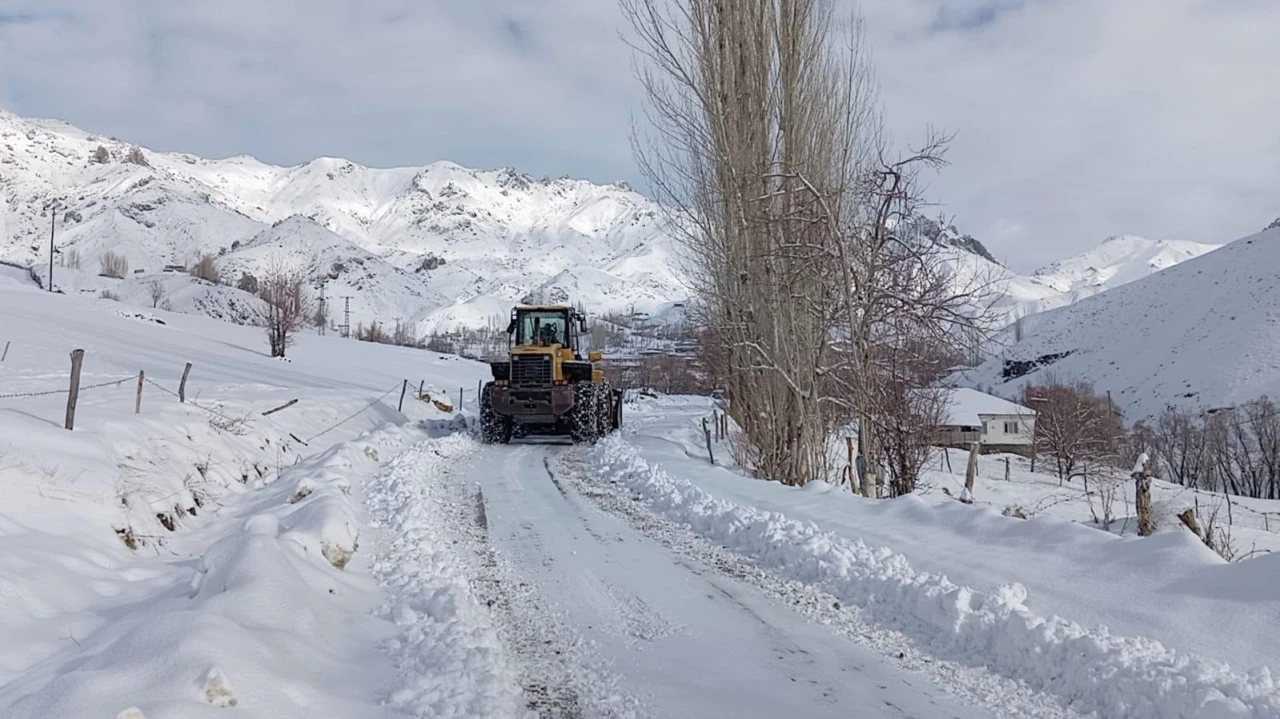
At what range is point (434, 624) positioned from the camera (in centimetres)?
632

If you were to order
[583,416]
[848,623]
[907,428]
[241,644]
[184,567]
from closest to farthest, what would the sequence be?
1. [241,644]
2. [848,623]
3. [184,567]
4. [907,428]
5. [583,416]

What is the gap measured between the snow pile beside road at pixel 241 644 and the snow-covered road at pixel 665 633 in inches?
41.0

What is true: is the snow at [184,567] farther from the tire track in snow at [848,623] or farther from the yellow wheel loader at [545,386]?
the yellow wheel loader at [545,386]

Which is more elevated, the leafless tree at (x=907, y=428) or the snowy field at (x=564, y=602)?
the leafless tree at (x=907, y=428)

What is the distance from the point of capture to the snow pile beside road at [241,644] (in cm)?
407

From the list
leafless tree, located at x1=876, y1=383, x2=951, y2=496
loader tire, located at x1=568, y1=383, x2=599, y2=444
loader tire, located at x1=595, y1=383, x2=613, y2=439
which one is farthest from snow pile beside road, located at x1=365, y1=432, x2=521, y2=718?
loader tire, located at x1=595, y1=383, x2=613, y2=439

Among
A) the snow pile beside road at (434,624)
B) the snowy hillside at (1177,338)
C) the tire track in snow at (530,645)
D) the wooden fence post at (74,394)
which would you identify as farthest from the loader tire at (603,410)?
the snowy hillside at (1177,338)

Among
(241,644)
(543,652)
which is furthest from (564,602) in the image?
(241,644)

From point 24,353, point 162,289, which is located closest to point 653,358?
point 162,289

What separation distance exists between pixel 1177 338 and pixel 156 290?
117 m

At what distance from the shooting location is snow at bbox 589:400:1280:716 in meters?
4.96

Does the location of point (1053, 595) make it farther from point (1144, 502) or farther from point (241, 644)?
point (241, 644)

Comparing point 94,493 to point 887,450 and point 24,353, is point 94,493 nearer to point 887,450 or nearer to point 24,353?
point 887,450

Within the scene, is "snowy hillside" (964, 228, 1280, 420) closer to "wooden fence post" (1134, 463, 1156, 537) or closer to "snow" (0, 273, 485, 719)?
"wooden fence post" (1134, 463, 1156, 537)
